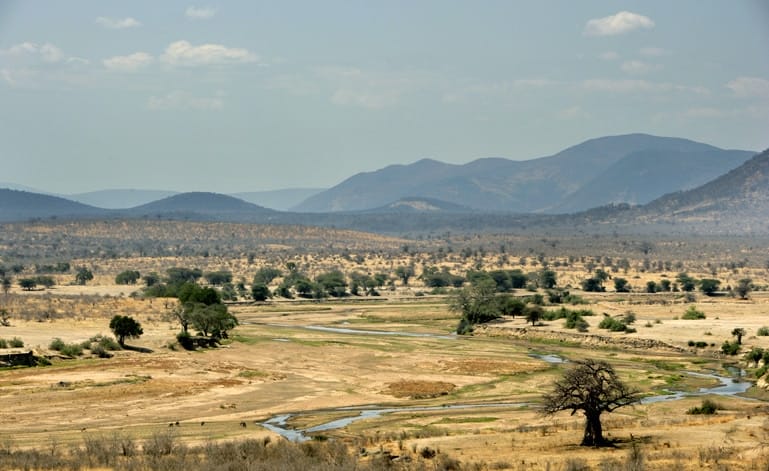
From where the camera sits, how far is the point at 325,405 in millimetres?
62438

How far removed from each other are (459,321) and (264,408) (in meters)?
63.6

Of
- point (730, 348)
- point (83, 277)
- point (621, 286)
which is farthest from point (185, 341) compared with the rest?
point (621, 286)

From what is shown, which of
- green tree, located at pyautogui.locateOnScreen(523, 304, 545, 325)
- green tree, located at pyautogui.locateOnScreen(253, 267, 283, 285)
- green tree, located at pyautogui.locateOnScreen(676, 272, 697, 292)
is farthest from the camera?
green tree, located at pyautogui.locateOnScreen(253, 267, 283, 285)

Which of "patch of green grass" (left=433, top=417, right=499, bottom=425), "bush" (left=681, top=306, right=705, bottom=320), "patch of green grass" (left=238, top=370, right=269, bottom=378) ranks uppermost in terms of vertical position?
"bush" (left=681, top=306, right=705, bottom=320)

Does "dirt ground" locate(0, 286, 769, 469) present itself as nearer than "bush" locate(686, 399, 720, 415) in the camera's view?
Yes

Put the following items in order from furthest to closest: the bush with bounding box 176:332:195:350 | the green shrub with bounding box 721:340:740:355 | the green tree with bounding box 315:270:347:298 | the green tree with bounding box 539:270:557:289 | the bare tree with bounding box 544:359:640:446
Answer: the green tree with bounding box 315:270:347:298 < the green tree with bounding box 539:270:557:289 < the bush with bounding box 176:332:195:350 < the green shrub with bounding box 721:340:740:355 < the bare tree with bounding box 544:359:640:446

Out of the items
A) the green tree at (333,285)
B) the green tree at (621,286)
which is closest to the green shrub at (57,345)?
the green tree at (333,285)

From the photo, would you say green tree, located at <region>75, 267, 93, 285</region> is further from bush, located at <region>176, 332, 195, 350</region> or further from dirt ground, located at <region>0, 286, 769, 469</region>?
bush, located at <region>176, 332, 195, 350</region>

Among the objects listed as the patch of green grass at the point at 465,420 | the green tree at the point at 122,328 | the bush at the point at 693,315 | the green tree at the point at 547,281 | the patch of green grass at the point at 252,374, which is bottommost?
the patch of green grass at the point at 465,420

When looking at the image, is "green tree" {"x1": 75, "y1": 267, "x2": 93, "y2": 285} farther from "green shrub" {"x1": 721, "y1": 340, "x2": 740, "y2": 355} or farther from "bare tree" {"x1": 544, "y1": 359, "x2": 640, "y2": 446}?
"bare tree" {"x1": 544, "y1": 359, "x2": 640, "y2": 446}

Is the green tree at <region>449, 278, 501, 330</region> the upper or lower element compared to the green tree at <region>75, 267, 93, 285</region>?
lower

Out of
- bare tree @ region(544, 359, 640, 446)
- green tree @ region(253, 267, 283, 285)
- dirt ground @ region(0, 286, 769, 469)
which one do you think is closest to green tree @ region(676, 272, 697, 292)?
dirt ground @ region(0, 286, 769, 469)

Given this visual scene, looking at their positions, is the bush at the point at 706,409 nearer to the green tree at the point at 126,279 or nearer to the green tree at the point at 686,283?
the green tree at the point at 686,283

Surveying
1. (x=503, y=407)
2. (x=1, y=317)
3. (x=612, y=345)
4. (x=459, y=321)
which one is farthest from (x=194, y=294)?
(x=503, y=407)
